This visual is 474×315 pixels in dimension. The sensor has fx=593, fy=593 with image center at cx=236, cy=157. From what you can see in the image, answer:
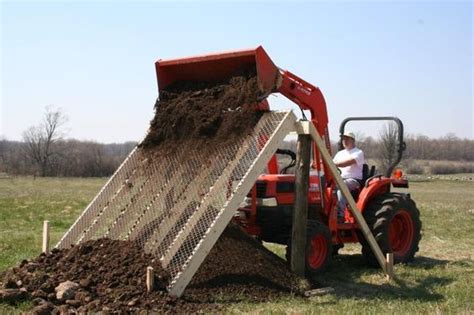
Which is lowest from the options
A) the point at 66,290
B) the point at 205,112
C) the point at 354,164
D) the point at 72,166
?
the point at 66,290

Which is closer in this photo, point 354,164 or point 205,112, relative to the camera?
point 205,112

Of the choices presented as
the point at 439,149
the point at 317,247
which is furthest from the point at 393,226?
the point at 439,149

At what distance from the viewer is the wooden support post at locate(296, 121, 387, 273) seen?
7.64 metres

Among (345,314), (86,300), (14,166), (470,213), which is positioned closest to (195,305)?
(86,300)

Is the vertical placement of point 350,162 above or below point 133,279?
above

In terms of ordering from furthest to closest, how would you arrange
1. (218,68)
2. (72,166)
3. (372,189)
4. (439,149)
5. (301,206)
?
(439,149), (72,166), (372,189), (218,68), (301,206)

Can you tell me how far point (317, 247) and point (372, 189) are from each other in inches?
67.8

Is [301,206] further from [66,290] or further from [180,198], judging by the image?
[66,290]

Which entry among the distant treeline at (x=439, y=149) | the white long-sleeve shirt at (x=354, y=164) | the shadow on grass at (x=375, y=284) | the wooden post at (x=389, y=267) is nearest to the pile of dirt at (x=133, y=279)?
the shadow on grass at (x=375, y=284)

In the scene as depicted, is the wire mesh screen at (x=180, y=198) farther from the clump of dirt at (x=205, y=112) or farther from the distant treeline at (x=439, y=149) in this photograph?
the distant treeline at (x=439, y=149)

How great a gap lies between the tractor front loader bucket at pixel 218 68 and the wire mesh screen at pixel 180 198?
0.56 m

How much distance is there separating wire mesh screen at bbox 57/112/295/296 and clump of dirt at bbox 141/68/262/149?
0.62ft

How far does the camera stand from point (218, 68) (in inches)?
320

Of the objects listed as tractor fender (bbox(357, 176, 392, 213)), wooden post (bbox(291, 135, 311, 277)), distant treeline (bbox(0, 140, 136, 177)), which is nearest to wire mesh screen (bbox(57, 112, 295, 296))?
wooden post (bbox(291, 135, 311, 277))
